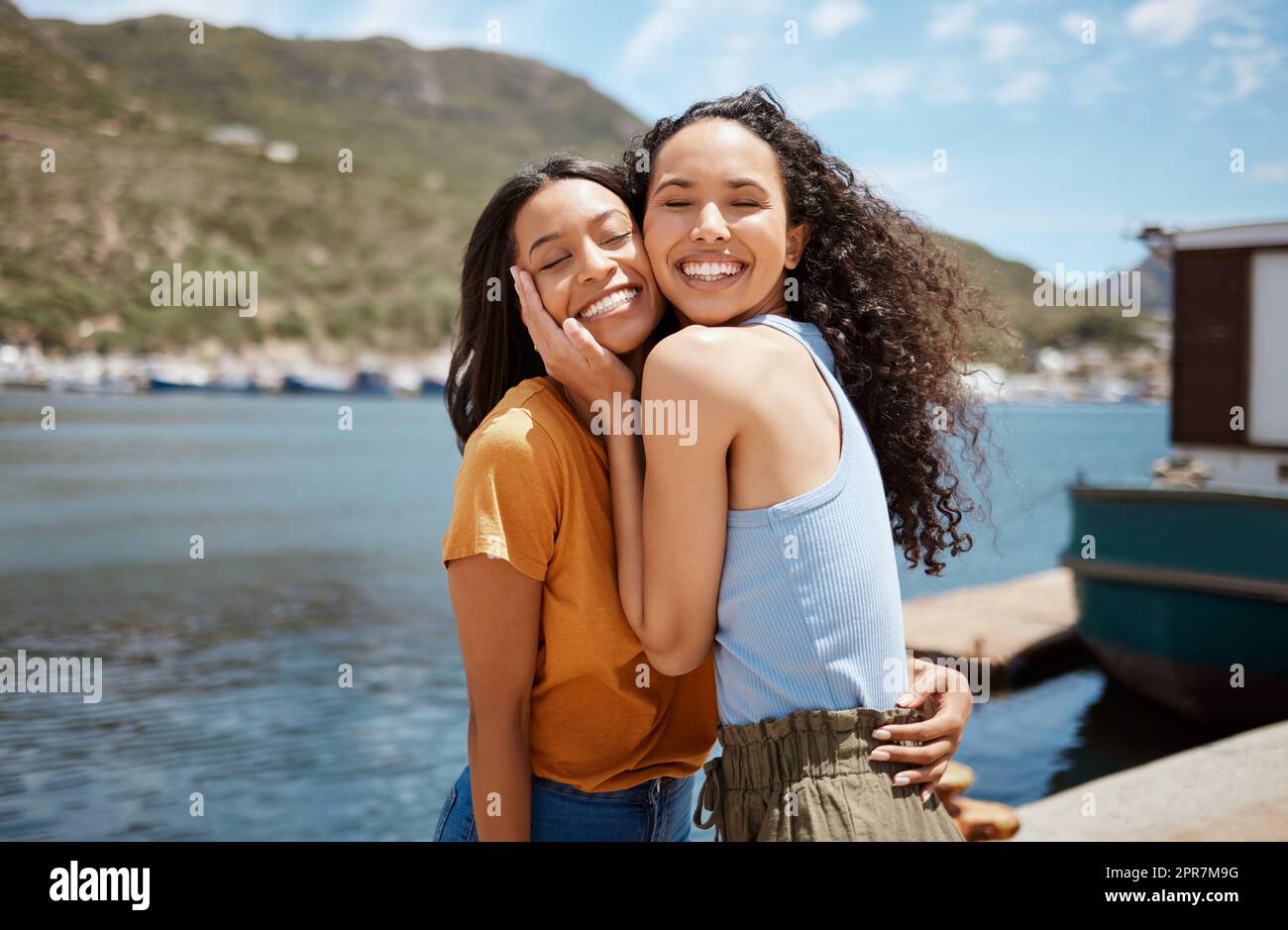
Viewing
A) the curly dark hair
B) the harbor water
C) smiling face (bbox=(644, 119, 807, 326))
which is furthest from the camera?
the harbor water

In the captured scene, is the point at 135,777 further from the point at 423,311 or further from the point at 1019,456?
the point at 423,311

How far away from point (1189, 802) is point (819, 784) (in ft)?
17.0

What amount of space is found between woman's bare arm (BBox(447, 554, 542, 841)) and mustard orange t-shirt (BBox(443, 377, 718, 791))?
0.05m

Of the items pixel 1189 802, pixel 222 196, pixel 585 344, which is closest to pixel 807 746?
pixel 585 344

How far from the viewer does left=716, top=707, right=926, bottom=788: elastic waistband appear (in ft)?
6.66

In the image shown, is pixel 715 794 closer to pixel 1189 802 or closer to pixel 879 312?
pixel 879 312

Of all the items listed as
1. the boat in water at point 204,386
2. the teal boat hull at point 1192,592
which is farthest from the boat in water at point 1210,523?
the boat in water at point 204,386

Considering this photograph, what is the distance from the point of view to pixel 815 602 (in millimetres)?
2010

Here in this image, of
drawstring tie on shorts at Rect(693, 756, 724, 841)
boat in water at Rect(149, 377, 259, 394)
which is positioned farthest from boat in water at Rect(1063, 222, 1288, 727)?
boat in water at Rect(149, 377, 259, 394)

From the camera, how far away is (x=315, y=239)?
90375 mm

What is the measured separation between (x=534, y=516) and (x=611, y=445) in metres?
0.27

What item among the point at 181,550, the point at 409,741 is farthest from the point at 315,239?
the point at 409,741

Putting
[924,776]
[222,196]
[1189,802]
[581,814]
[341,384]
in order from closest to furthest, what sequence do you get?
[924,776]
[581,814]
[1189,802]
[222,196]
[341,384]

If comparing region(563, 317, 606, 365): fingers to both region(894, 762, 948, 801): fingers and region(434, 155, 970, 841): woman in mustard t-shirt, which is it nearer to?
region(434, 155, 970, 841): woman in mustard t-shirt
